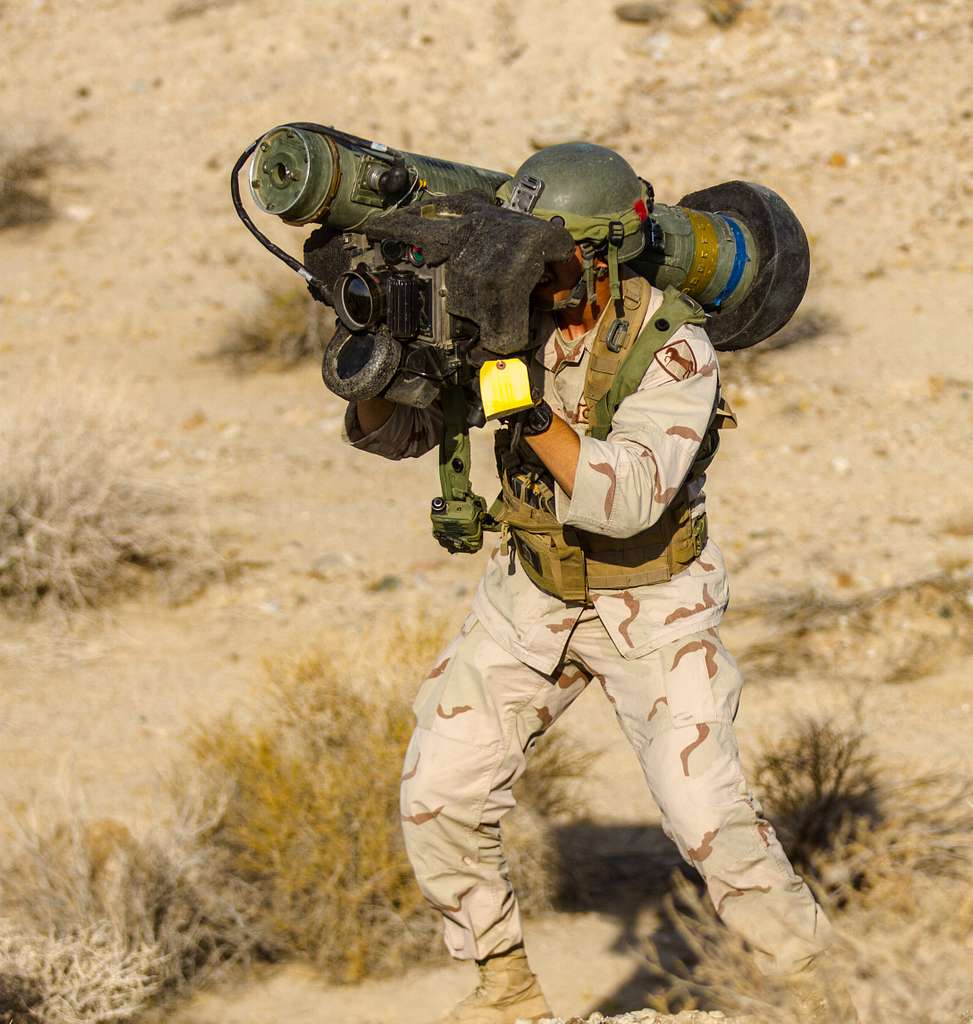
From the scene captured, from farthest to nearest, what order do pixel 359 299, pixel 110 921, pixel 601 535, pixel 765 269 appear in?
1. pixel 110 921
2. pixel 765 269
3. pixel 601 535
4. pixel 359 299

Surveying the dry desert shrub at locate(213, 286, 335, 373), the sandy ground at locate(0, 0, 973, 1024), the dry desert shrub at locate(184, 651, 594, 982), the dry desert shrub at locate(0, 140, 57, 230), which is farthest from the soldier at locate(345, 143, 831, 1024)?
the dry desert shrub at locate(0, 140, 57, 230)

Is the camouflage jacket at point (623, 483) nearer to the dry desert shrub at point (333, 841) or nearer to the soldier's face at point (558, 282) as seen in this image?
the soldier's face at point (558, 282)

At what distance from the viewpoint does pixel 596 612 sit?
123 inches

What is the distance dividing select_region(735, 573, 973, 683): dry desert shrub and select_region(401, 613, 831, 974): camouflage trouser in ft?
8.51

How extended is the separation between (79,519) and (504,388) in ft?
13.4

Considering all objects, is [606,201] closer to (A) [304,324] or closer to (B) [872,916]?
(B) [872,916]

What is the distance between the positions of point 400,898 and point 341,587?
242 cm

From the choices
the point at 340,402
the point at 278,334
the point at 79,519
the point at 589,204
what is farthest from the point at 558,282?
the point at 278,334

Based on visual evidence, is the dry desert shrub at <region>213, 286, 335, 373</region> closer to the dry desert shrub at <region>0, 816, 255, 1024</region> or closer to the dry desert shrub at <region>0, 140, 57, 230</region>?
the dry desert shrub at <region>0, 140, 57, 230</region>

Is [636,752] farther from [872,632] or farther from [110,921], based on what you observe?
[872,632]

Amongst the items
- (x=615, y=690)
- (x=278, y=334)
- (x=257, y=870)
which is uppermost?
(x=278, y=334)

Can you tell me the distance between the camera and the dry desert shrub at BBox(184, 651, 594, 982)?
416 cm

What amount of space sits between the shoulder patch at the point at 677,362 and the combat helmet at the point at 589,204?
6.1 inches

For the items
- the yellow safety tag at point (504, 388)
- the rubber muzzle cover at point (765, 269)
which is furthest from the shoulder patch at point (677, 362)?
the rubber muzzle cover at point (765, 269)
